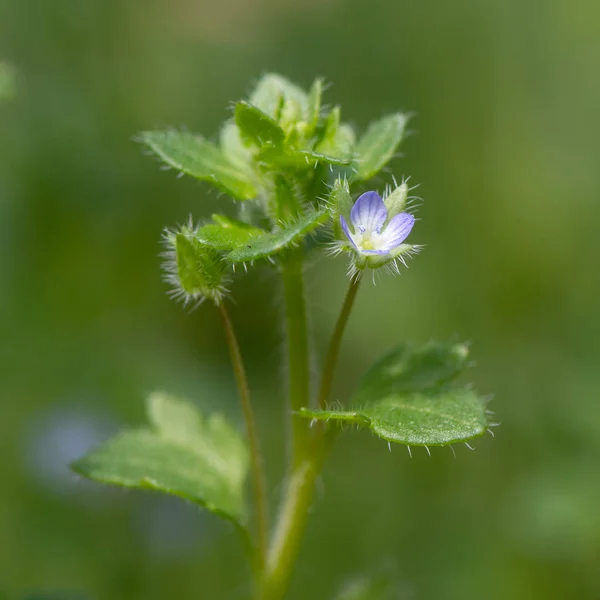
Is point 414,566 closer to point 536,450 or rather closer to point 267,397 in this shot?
point 536,450

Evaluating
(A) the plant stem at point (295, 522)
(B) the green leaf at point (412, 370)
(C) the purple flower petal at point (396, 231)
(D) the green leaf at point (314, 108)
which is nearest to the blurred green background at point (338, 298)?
(A) the plant stem at point (295, 522)

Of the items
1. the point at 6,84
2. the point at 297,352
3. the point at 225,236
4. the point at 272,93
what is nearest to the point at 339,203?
the point at 225,236

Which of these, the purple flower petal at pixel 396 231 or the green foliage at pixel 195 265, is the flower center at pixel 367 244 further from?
the green foliage at pixel 195 265

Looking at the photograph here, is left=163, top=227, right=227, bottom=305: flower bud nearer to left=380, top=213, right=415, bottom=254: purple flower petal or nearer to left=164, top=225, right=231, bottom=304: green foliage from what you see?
left=164, top=225, right=231, bottom=304: green foliage

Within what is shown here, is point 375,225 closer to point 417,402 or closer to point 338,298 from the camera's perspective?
point 417,402

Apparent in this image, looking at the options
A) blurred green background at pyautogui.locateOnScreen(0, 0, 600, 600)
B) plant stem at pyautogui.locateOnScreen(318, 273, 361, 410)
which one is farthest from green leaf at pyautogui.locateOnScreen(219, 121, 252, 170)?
blurred green background at pyautogui.locateOnScreen(0, 0, 600, 600)

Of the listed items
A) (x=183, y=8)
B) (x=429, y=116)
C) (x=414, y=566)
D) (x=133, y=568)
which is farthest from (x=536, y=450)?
(x=183, y=8)

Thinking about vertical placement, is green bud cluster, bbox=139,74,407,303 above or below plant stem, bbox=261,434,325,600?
above

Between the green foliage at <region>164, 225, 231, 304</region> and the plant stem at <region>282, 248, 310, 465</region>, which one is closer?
the green foliage at <region>164, 225, 231, 304</region>
